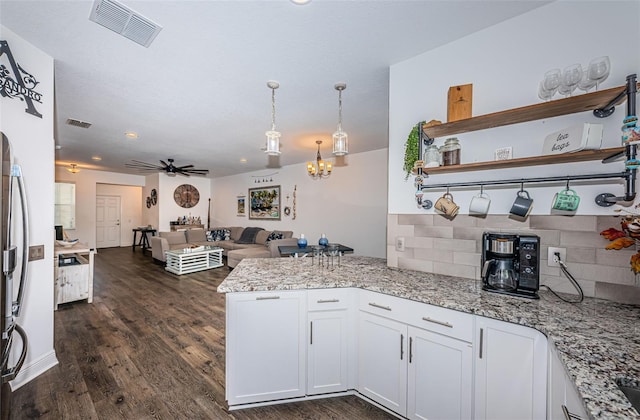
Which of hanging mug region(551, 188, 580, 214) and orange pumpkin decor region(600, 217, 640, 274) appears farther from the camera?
hanging mug region(551, 188, 580, 214)

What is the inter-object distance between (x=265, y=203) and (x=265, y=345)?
19.0ft

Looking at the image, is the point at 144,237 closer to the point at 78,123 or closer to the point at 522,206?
the point at 78,123

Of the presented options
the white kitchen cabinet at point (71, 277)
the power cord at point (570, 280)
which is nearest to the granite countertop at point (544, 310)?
the power cord at point (570, 280)

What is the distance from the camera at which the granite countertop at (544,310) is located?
0.81 meters

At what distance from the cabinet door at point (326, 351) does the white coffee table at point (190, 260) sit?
4521 mm

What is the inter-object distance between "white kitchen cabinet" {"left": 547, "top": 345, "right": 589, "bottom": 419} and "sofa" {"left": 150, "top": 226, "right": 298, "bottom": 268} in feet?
15.0

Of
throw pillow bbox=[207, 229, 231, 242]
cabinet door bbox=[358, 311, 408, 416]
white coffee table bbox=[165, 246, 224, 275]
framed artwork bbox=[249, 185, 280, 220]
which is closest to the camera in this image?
cabinet door bbox=[358, 311, 408, 416]

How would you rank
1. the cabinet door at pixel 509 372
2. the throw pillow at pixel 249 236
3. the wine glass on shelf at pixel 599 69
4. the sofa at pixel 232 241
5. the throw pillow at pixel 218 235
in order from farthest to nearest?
the throw pillow at pixel 218 235 → the throw pillow at pixel 249 236 → the sofa at pixel 232 241 → the wine glass on shelf at pixel 599 69 → the cabinet door at pixel 509 372

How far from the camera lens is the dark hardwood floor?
5.75 feet

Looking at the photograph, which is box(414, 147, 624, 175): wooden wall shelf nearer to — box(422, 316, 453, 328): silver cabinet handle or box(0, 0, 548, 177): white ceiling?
box(0, 0, 548, 177): white ceiling

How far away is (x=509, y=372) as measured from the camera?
49.8 inches

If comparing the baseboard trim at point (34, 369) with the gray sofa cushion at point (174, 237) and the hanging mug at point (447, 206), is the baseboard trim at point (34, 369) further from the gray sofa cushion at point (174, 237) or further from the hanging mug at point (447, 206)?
the gray sofa cushion at point (174, 237)

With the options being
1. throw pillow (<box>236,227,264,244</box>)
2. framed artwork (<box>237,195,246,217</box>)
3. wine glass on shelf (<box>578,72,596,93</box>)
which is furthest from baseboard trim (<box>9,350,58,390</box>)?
framed artwork (<box>237,195,246,217</box>)

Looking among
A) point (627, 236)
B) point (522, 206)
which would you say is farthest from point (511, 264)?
point (627, 236)
